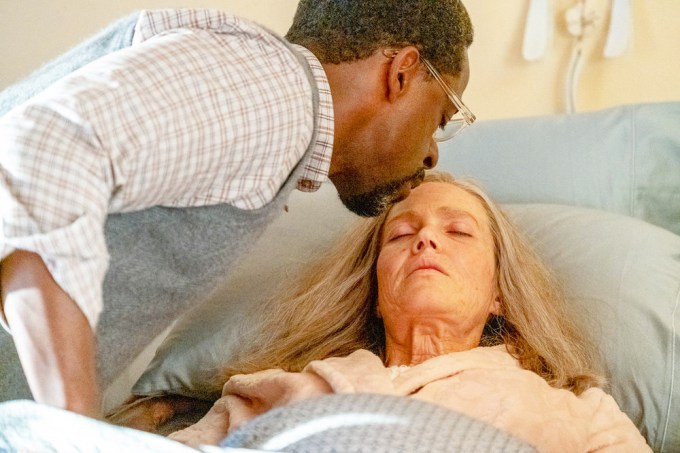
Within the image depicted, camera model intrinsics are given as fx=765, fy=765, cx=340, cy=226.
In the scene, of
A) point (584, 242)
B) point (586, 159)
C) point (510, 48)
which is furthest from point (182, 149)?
point (510, 48)

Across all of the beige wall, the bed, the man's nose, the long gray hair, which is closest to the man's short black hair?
the man's nose

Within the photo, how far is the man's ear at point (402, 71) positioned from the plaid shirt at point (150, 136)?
8.6 inches

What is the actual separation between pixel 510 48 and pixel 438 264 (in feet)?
3.08

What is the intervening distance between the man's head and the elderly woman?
7.3 inches

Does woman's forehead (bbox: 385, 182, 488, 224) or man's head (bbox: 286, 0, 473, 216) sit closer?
man's head (bbox: 286, 0, 473, 216)

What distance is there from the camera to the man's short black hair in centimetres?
103

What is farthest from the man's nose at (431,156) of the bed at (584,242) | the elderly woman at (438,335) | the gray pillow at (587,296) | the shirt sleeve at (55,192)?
the shirt sleeve at (55,192)

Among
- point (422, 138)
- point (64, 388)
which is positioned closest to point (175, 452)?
point (64, 388)

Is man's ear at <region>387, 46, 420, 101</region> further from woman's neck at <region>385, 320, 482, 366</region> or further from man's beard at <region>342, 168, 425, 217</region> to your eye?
woman's neck at <region>385, 320, 482, 366</region>

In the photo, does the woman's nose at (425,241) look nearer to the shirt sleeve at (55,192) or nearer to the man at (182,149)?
the man at (182,149)

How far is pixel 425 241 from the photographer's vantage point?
4.13 feet

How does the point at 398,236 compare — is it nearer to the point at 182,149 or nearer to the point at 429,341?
the point at 429,341

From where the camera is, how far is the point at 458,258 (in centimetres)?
126

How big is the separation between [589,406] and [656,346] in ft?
0.63
